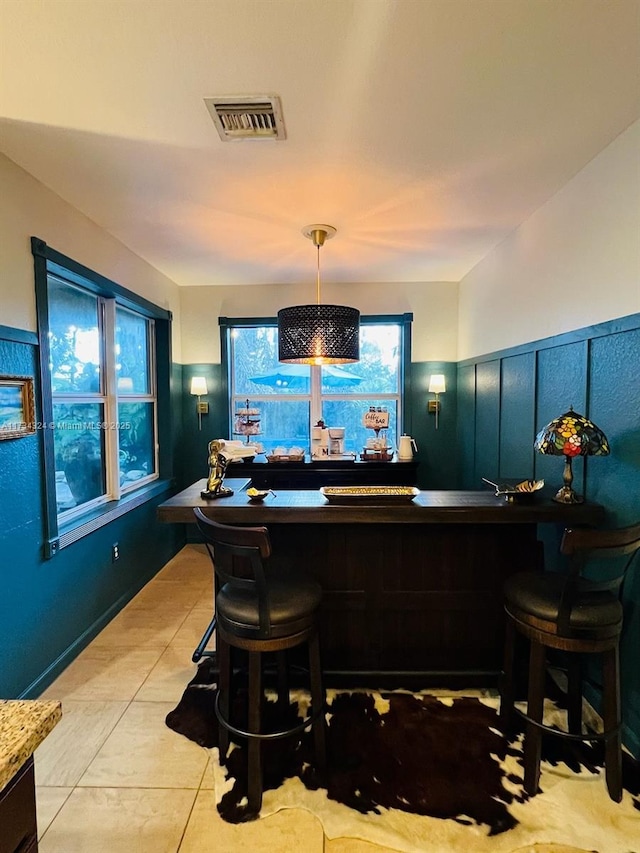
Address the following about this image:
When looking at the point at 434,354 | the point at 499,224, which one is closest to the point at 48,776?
the point at 499,224

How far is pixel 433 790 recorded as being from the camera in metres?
1.69

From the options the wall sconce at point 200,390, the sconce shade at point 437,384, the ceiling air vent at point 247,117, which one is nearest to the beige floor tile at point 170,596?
the wall sconce at point 200,390

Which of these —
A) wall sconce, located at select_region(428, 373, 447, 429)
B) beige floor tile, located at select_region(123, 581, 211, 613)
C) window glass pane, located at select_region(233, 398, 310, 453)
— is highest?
wall sconce, located at select_region(428, 373, 447, 429)

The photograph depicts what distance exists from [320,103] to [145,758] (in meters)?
2.82

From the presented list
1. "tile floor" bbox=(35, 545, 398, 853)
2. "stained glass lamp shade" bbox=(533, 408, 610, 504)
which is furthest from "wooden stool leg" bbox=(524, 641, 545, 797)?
"stained glass lamp shade" bbox=(533, 408, 610, 504)

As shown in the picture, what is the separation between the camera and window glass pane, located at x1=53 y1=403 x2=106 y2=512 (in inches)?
110

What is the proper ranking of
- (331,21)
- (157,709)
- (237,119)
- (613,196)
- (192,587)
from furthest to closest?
(192,587) → (157,709) → (613,196) → (237,119) → (331,21)

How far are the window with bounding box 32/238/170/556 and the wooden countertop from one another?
3.53 feet

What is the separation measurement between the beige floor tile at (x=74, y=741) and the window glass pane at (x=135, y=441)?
1720 mm

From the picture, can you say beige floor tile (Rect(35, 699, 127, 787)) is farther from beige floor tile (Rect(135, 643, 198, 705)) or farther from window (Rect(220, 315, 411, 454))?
window (Rect(220, 315, 411, 454))

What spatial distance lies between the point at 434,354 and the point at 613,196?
2.54 metres

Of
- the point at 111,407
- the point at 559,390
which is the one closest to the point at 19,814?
the point at 559,390

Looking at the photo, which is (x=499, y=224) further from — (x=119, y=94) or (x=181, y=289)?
(x=181, y=289)

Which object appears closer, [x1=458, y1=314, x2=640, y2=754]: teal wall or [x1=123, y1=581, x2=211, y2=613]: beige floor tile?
[x1=458, y1=314, x2=640, y2=754]: teal wall
